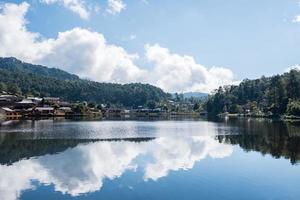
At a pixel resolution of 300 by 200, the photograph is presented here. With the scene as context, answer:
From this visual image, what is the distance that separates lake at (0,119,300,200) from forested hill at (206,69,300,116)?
55.8 m

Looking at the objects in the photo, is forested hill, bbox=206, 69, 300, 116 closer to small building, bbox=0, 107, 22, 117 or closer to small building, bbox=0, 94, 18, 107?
small building, bbox=0, 107, 22, 117

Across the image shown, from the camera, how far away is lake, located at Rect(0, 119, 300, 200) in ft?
53.4

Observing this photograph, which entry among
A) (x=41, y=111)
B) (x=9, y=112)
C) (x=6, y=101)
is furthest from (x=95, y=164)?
(x=6, y=101)

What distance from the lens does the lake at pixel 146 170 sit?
16.3 m

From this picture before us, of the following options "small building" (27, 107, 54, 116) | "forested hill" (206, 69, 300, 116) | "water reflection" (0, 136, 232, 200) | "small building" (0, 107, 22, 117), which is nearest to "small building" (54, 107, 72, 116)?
"small building" (27, 107, 54, 116)

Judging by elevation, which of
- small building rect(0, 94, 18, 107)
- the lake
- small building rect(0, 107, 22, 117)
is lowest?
the lake

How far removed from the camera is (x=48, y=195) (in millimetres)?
15531

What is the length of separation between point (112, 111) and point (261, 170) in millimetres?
124328

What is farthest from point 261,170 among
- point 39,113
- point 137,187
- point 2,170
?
point 39,113

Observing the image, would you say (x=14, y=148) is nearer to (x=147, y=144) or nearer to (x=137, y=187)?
(x=147, y=144)

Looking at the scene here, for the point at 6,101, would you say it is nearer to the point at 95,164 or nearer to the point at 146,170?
the point at 95,164

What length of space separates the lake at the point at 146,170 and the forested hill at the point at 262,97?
55809 mm

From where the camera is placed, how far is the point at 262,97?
5236 inches

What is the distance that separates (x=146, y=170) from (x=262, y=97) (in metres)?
118
